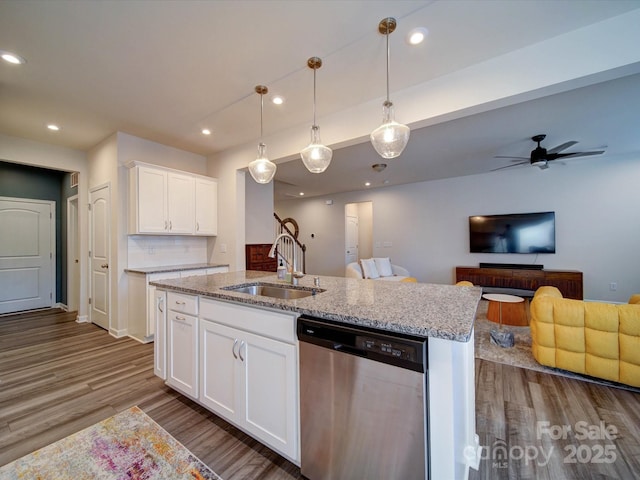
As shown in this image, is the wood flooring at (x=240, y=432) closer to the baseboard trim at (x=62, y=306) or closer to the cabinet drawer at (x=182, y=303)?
the cabinet drawer at (x=182, y=303)

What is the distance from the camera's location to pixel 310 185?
6.76 m

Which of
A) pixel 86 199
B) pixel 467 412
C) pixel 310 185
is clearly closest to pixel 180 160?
pixel 86 199

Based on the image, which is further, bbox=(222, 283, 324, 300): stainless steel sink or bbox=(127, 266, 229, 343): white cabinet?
bbox=(127, 266, 229, 343): white cabinet

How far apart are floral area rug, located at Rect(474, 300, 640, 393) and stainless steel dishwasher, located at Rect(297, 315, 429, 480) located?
2348mm

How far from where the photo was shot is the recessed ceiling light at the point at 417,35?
1922 mm

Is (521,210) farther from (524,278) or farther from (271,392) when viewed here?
(271,392)

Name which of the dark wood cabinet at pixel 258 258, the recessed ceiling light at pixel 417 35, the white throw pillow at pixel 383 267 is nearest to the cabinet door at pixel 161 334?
the dark wood cabinet at pixel 258 258

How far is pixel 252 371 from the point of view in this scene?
1614 millimetres

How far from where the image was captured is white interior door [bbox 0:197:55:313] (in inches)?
184

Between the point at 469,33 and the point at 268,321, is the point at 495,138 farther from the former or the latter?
the point at 268,321

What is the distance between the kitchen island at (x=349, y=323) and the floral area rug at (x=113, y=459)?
76cm

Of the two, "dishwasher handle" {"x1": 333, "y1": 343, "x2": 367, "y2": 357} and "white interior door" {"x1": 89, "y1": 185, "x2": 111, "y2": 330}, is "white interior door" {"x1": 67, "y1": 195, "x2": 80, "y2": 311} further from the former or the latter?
"dishwasher handle" {"x1": 333, "y1": 343, "x2": 367, "y2": 357}

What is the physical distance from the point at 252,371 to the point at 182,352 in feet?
2.71

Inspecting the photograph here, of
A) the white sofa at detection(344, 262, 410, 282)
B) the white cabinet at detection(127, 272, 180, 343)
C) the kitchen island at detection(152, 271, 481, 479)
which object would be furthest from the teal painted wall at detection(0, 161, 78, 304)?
the white sofa at detection(344, 262, 410, 282)
